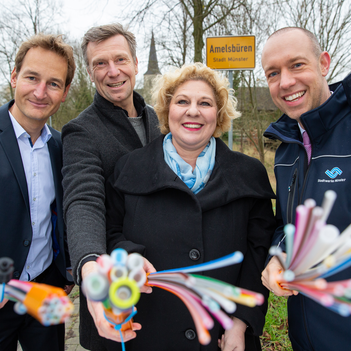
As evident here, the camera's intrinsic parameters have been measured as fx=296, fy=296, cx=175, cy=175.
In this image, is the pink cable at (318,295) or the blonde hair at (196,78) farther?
the blonde hair at (196,78)

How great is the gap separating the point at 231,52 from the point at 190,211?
3.33 m

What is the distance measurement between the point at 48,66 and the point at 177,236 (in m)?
1.47

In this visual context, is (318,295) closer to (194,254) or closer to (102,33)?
(194,254)

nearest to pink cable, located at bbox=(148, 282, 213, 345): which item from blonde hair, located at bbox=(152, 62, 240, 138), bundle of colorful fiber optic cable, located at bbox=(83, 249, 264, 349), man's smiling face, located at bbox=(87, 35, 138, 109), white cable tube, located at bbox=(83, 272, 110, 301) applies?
bundle of colorful fiber optic cable, located at bbox=(83, 249, 264, 349)

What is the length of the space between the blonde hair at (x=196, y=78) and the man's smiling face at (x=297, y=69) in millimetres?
355

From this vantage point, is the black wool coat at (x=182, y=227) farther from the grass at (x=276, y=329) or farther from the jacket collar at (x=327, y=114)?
the grass at (x=276, y=329)

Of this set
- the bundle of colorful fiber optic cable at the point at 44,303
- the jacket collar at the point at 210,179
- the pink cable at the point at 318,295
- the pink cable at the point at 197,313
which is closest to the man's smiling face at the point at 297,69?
the jacket collar at the point at 210,179

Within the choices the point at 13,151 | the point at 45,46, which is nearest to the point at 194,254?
the point at 13,151

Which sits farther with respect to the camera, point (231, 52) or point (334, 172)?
point (231, 52)

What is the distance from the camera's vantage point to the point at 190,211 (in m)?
1.75

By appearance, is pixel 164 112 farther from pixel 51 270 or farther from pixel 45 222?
pixel 51 270

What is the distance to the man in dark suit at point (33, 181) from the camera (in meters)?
1.89

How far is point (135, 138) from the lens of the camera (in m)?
2.25

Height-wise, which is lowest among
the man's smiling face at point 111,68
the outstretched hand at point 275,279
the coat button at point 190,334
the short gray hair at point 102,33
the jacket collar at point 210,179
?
the coat button at point 190,334
